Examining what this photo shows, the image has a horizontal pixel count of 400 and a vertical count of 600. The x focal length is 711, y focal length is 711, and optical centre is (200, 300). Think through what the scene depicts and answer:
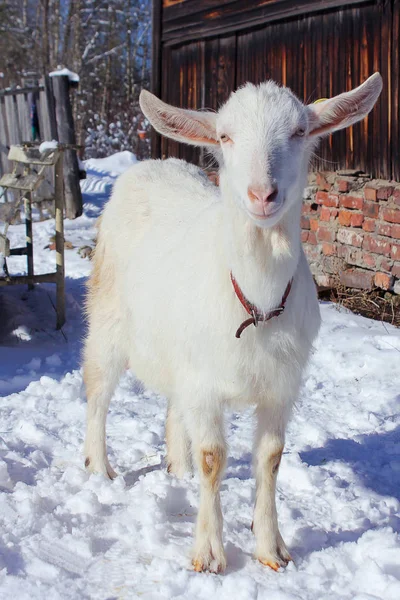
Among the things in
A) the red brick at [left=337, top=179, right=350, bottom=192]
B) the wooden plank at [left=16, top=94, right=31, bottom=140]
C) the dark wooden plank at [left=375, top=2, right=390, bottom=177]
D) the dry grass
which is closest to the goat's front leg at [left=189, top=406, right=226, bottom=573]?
the dry grass

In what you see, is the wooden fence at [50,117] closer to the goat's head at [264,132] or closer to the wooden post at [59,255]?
the wooden post at [59,255]

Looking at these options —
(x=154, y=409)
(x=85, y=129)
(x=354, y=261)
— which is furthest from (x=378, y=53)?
(x=85, y=129)

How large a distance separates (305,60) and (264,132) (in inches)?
200

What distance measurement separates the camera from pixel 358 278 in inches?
259

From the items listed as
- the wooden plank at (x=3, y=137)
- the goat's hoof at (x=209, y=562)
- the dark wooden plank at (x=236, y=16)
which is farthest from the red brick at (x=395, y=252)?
the wooden plank at (x=3, y=137)

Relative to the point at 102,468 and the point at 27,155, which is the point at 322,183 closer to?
the point at 27,155

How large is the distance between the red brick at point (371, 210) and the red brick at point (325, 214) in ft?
1.79

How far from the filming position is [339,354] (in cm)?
517

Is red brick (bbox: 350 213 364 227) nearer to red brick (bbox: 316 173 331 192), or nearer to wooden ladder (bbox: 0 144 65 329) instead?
red brick (bbox: 316 173 331 192)

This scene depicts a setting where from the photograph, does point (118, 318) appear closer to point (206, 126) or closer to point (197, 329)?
point (197, 329)

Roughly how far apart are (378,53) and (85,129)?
15.9 metres

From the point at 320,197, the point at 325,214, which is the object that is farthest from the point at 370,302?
the point at 320,197

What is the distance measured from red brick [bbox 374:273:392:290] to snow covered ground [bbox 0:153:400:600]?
0.95 m

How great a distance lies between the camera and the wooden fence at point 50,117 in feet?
34.7
